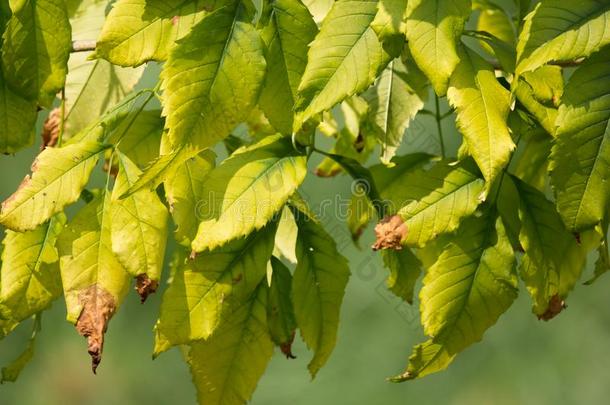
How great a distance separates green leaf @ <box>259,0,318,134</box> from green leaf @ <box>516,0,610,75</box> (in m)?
0.14

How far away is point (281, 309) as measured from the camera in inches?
24.9

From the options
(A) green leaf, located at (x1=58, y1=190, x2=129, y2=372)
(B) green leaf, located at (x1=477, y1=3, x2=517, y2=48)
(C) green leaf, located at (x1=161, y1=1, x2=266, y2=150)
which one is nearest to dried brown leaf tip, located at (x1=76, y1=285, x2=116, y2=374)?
(A) green leaf, located at (x1=58, y1=190, x2=129, y2=372)

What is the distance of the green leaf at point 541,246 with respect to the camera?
609mm

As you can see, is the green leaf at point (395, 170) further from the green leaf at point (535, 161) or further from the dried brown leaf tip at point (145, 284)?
the dried brown leaf tip at point (145, 284)

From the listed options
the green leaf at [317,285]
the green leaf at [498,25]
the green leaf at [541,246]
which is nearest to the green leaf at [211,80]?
the green leaf at [317,285]

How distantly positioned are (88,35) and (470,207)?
413 mm

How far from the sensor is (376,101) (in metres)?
0.82

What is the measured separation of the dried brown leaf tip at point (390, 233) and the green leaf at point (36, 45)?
0.23m

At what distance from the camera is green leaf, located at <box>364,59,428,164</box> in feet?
2.65

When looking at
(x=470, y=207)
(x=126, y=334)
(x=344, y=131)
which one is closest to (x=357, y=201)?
(x=344, y=131)

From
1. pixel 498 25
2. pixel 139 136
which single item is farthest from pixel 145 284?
pixel 498 25

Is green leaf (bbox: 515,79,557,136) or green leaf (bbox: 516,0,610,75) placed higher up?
green leaf (bbox: 516,0,610,75)

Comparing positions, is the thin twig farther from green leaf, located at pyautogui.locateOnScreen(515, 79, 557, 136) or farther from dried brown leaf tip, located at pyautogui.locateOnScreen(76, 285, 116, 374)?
green leaf, located at pyautogui.locateOnScreen(515, 79, 557, 136)

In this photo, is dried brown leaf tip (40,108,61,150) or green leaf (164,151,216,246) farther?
dried brown leaf tip (40,108,61,150)
